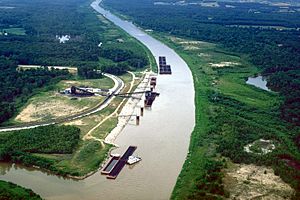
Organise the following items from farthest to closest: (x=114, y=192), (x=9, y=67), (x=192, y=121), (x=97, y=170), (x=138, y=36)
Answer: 1. (x=138, y=36)
2. (x=9, y=67)
3. (x=192, y=121)
4. (x=97, y=170)
5. (x=114, y=192)

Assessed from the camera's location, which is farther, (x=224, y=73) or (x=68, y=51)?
(x=68, y=51)

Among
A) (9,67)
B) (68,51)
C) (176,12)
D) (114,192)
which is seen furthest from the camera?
(176,12)

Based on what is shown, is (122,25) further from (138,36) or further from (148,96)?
(148,96)

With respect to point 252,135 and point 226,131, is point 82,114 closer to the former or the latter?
point 226,131

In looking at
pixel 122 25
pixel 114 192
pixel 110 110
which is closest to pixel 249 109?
pixel 110 110

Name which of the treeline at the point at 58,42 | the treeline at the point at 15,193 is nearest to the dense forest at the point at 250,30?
the treeline at the point at 58,42

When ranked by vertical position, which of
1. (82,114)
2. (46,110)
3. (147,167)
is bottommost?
(147,167)

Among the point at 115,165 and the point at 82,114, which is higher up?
the point at 82,114

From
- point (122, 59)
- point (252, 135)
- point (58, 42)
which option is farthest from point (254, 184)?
point (58, 42)
